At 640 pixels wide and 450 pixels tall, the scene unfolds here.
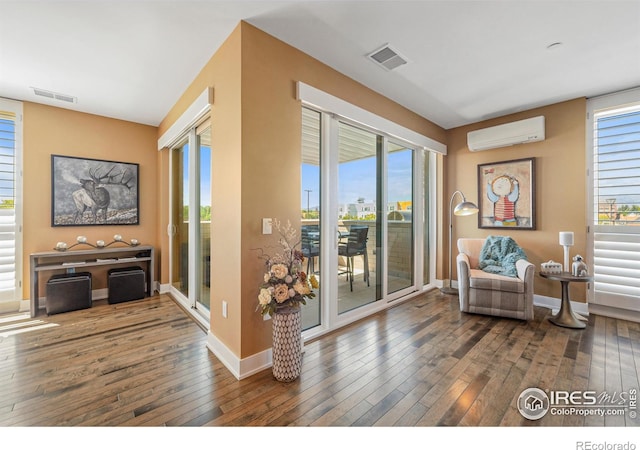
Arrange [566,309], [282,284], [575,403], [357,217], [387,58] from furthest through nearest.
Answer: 1. [357,217]
2. [566,309]
3. [387,58]
4. [282,284]
5. [575,403]

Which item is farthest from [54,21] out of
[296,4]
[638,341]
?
[638,341]

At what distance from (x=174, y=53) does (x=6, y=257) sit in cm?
357

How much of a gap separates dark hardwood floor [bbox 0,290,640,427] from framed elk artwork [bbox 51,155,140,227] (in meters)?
1.50

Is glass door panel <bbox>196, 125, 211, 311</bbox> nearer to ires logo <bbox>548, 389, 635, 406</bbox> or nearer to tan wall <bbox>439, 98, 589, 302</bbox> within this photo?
ires logo <bbox>548, 389, 635, 406</bbox>

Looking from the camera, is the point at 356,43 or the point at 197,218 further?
the point at 197,218

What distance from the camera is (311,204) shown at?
2.85 meters

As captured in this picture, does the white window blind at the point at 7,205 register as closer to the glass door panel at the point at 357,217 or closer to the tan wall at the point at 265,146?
the tan wall at the point at 265,146

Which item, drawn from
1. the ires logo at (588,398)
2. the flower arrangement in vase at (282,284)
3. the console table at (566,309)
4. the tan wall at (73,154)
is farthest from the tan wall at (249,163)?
the console table at (566,309)

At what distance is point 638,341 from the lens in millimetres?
2688

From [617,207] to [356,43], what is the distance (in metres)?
3.75

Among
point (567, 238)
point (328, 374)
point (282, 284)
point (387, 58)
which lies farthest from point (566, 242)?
point (282, 284)

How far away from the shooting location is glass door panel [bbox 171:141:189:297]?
12.7ft

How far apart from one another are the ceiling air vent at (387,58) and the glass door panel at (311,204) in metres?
→ 0.76

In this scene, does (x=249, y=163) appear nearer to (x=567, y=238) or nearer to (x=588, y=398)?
(x=588, y=398)
